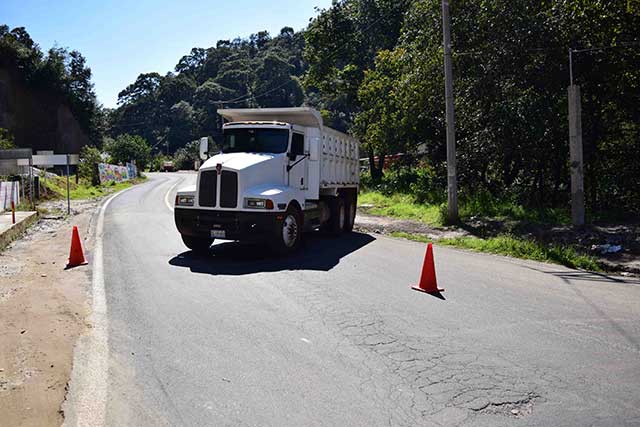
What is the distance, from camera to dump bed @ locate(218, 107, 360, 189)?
13.7m

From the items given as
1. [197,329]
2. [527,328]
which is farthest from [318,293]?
[527,328]

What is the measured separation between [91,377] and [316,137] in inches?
377

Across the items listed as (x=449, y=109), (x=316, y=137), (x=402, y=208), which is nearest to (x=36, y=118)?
(x=402, y=208)

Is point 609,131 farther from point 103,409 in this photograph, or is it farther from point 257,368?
point 103,409

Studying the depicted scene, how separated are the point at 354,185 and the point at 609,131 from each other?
8099 mm

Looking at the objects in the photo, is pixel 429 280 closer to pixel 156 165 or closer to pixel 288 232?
pixel 288 232

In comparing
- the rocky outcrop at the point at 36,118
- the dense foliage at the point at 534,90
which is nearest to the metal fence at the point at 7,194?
the dense foliage at the point at 534,90

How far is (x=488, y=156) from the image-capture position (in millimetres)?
19625

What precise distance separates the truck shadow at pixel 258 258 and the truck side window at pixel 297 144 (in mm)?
2240

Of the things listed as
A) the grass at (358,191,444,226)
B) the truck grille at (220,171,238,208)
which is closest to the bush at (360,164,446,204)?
the grass at (358,191,444,226)

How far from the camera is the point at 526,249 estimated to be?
13219mm

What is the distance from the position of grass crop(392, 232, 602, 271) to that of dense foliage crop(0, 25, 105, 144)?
5767 cm

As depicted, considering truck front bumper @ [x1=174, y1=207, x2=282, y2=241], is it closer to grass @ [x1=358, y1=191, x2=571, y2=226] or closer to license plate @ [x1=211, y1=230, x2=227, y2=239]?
license plate @ [x1=211, y1=230, x2=227, y2=239]

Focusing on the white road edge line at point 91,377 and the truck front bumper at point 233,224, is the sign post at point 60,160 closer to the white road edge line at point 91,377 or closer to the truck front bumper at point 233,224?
the truck front bumper at point 233,224
